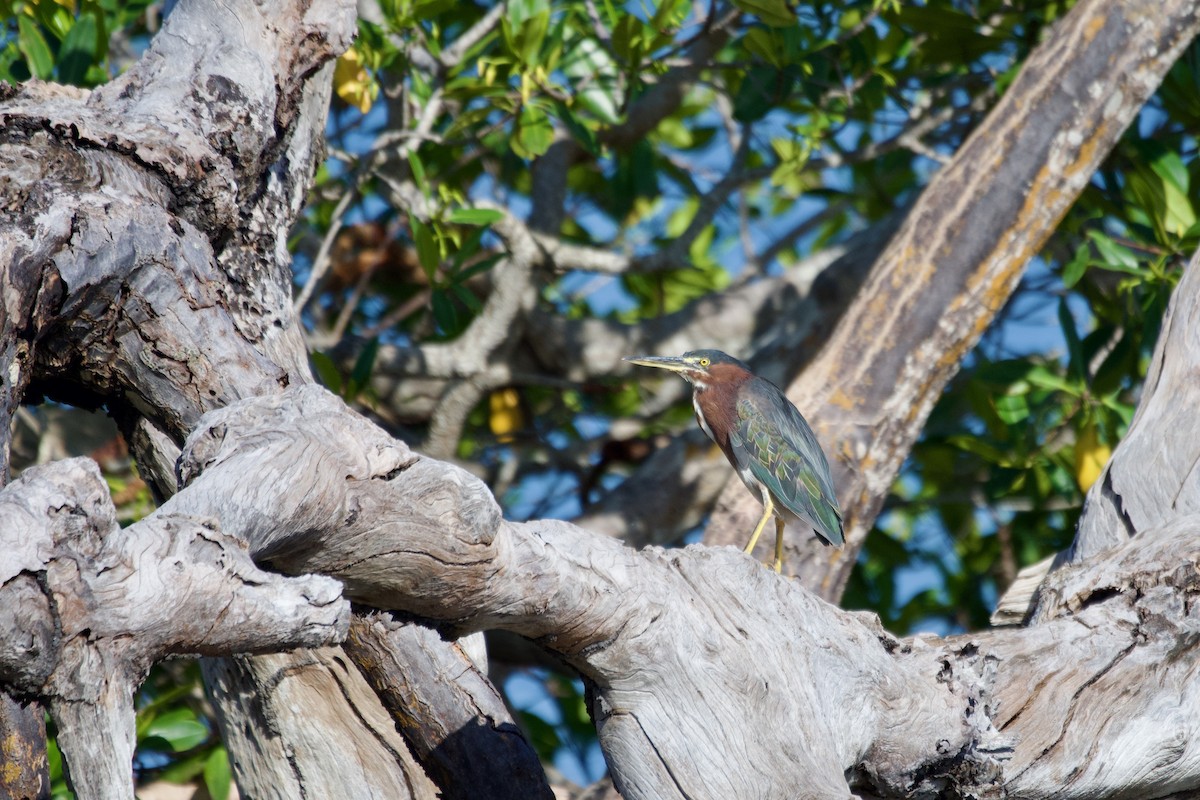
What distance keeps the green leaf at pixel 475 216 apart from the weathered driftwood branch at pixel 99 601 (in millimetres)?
2471

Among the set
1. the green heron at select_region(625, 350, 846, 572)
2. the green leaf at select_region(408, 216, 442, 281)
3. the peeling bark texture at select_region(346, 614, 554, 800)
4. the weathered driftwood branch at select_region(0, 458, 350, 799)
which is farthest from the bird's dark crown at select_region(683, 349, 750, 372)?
the weathered driftwood branch at select_region(0, 458, 350, 799)

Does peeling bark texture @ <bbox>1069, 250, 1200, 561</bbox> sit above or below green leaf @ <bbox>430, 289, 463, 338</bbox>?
above

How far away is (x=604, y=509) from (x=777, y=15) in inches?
73.6

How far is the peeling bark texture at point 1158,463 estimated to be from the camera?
3.27m

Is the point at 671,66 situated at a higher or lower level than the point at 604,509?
higher

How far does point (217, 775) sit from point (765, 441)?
6.69ft

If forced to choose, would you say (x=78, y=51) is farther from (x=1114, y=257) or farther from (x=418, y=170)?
(x=1114, y=257)

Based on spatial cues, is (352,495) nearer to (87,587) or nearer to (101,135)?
(87,587)

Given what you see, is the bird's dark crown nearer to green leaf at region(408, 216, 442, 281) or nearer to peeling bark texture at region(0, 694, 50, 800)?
green leaf at region(408, 216, 442, 281)

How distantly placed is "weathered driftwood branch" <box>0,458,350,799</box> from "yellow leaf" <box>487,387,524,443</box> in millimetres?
3589

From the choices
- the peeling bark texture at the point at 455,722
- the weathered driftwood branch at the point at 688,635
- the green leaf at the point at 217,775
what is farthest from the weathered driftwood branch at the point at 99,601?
the green leaf at the point at 217,775

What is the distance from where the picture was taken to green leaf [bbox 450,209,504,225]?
155 inches

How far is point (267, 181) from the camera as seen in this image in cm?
281

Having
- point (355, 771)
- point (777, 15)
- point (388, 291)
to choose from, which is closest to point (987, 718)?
point (355, 771)
